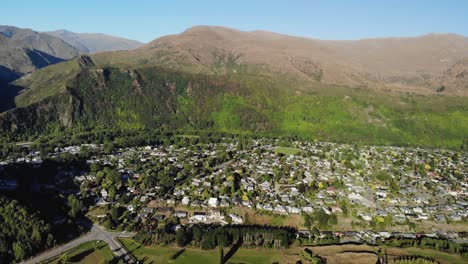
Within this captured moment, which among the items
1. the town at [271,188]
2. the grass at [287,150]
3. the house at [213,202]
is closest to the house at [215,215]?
the town at [271,188]

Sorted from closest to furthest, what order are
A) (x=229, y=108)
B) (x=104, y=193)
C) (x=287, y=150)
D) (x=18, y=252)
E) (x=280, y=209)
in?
(x=18, y=252)
(x=280, y=209)
(x=104, y=193)
(x=287, y=150)
(x=229, y=108)

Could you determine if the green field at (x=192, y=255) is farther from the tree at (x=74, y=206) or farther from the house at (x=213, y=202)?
the house at (x=213, y=202)

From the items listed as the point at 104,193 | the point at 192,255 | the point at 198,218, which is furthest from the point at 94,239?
the point at 104,193

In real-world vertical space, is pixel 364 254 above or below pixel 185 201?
above

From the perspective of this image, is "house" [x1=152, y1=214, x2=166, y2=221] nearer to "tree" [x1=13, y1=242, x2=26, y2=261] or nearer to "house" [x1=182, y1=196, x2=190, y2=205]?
"house" [x1=182, y1=196, x2=190, y2=205]

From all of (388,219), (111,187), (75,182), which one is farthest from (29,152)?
(388,219)

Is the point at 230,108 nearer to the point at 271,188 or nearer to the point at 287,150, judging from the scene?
the point at 287,150

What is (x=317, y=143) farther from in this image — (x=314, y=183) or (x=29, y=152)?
(x=29, y=152)
